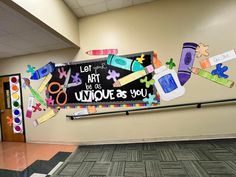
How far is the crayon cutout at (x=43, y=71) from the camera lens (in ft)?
11.9

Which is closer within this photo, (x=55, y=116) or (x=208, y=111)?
(x=208, y=111)

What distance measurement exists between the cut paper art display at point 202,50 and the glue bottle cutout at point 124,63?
118cm

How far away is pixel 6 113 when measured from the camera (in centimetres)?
416

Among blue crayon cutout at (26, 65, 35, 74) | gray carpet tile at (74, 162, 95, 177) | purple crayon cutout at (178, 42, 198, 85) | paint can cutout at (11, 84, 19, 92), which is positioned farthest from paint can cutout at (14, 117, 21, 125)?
purple crayon cutout at (178, 42, 198, 85)

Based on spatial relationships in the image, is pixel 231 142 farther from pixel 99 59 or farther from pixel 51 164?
pixel 51 164

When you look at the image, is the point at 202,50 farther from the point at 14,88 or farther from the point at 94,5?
the point at 14,88

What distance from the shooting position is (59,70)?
3566 millimetres

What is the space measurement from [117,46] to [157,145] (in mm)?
2354

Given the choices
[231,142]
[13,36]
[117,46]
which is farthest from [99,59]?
[231,142]

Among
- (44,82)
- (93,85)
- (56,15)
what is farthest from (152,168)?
(44,82)

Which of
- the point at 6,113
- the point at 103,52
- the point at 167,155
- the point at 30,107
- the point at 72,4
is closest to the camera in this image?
the point at 167,155

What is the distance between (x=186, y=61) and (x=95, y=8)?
2.26 m

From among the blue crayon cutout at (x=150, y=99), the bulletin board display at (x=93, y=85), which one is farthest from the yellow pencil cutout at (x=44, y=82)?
the blue crayon cutout at (x=150, y=99)

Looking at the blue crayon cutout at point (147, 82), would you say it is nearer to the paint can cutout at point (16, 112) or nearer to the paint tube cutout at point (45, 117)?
the paint tube cutout at point (45, 117)
